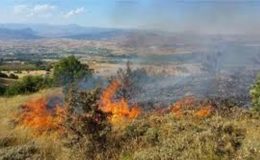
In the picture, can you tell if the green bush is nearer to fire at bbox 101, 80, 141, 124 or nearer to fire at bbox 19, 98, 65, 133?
fire at bbox 19, 98, 65, 133

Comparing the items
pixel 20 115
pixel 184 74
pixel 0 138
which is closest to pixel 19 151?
pixel 0 138

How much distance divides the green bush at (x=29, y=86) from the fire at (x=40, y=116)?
48.7 feet

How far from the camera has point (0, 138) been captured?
18688 millimetres

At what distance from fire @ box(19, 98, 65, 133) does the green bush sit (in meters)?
14.8

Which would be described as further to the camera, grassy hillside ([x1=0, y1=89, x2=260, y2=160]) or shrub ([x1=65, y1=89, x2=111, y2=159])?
shrub ([x1=65, y1=89, x2=111, y2=159])

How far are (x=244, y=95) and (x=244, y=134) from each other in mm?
18303

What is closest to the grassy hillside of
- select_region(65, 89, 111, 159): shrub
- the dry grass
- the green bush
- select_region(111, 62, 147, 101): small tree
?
the dry grass

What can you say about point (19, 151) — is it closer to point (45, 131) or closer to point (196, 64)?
point (45, 131)

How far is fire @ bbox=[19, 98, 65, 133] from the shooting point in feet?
69.8

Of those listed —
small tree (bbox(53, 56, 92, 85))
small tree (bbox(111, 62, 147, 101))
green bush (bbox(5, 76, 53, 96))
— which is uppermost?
small tree (bbox(111, 62, 147, 101))

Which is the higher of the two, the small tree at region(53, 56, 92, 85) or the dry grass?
the dry grass

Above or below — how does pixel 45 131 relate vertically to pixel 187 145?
below

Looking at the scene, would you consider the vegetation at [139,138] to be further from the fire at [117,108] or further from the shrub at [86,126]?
the fire at [117,108]

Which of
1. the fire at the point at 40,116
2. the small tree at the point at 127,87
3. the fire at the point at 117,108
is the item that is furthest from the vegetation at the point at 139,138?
the small tree at the point at 127,87
